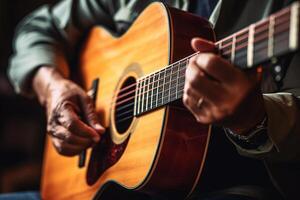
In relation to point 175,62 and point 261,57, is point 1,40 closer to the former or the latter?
point 175,62

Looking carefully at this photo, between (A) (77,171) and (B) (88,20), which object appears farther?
(B) (88,20)

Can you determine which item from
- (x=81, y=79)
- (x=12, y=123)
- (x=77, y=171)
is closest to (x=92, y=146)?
(x=77, y=171)

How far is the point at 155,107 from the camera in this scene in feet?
2.85

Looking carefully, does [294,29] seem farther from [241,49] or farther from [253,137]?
[253,137]

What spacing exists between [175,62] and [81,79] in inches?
23.6

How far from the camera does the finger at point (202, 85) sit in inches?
25.9

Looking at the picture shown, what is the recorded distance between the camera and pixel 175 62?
2.70 feet

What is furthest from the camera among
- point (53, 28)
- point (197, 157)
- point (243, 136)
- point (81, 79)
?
point (53, 28)

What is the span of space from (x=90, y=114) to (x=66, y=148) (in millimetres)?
105

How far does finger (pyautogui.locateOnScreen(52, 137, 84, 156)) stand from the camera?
113cm

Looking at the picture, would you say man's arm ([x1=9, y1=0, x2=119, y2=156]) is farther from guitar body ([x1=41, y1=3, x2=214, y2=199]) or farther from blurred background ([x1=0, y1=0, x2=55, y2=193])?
blurred background ([x1=0, y1=0, x2=55, y2=193])

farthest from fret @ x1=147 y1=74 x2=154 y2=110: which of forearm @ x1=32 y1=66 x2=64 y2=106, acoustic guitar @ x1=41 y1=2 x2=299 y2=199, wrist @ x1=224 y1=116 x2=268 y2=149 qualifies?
forearm @ x1=32 y1=66 x2=64 y2=106

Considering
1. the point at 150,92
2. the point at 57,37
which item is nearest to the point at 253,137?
the point at 150,92

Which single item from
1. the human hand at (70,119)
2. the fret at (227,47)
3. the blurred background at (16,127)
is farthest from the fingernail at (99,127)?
the blurred background at (16,127)
